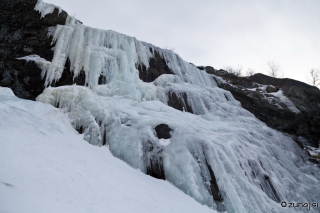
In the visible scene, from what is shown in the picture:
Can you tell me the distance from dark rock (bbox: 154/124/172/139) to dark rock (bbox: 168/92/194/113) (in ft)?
12.4

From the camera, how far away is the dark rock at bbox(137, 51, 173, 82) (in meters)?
13.4

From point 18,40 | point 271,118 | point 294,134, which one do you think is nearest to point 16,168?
point 18,40

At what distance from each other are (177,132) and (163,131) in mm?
605

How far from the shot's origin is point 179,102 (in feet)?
38.0

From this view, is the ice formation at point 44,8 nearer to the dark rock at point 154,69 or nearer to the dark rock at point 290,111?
the dark rock at point 154,69

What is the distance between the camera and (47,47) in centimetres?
1152

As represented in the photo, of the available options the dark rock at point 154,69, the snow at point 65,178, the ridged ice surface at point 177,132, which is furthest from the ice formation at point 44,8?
the snow at point 65,178

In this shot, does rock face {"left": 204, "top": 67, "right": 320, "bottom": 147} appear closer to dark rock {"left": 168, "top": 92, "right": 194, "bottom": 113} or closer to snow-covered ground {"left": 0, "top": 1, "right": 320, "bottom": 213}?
snow-covered ground {"left": 0, "top": 1, "right": 320, "bottom": 213}

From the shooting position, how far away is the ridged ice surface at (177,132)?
6.00 meters

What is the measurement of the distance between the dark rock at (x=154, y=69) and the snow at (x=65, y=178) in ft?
24.2

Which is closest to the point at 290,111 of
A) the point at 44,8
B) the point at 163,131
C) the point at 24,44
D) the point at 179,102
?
the point at 179,102

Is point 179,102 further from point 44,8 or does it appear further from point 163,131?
point 44,8

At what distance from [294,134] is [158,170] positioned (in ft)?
40.8

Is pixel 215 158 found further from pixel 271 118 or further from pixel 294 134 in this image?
pixel 294 134
